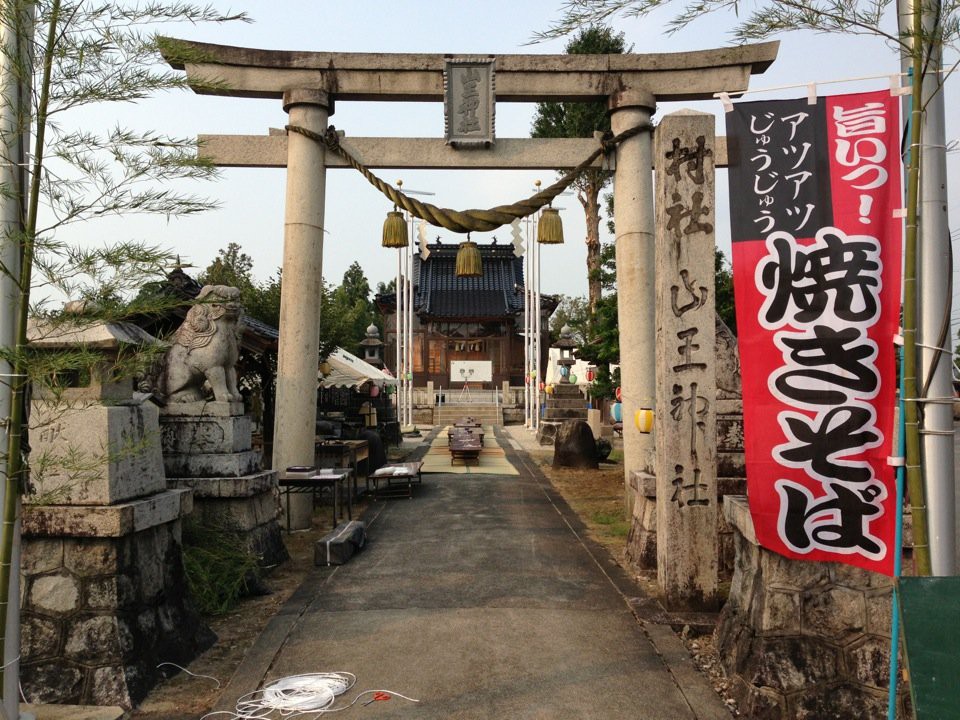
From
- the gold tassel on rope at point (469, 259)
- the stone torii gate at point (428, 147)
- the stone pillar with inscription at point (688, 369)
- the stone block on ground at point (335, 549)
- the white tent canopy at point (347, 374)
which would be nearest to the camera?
the stone pillar with inscription at point (688, 369)

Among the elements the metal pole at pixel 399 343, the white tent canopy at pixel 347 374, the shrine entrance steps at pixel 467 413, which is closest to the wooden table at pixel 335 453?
the white tent canopy at pixel 347 374

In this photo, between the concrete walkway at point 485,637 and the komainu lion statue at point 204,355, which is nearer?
the concrete walkway at point 485,637

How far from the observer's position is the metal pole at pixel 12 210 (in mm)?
2680

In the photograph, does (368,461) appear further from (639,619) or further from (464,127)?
(639,619)

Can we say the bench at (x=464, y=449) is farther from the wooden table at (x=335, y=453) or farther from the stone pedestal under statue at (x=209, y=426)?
the stone pedestal under statue at (x=209, y=426)

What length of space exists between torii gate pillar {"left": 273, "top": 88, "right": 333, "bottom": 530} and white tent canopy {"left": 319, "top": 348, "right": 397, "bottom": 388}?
9.61 meters

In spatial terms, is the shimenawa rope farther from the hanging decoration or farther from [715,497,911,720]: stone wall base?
[715,497,911,720]: stone wall base

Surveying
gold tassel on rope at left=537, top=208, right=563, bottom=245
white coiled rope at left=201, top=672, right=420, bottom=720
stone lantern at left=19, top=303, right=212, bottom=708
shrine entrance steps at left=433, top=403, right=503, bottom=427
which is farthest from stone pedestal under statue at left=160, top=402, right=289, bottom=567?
shrine entrance steps at left=433, top=403, right=503, bottom=427

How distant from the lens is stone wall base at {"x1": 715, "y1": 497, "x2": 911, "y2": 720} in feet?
11.3

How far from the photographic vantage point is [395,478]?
11.4 m

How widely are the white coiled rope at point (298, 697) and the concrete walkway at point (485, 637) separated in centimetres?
9

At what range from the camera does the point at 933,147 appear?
2764 millimetres

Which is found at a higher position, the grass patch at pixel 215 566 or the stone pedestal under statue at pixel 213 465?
the stone pedestal under statue at pixel 213 465

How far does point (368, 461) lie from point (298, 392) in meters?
4.31
